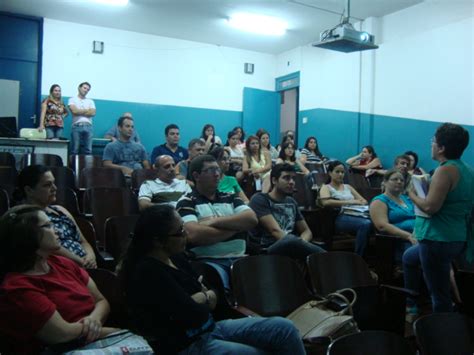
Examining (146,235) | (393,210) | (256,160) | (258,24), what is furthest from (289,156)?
(146,235)

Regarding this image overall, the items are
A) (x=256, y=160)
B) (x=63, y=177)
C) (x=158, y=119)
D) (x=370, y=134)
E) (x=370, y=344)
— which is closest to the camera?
(x=370, y=344)

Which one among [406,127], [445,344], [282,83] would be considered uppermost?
[282,83]

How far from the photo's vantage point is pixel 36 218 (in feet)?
5.45

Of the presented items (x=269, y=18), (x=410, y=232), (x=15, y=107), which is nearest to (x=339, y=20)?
(x=269, y=18)

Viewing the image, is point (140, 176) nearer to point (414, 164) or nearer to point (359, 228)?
point (359, 228)

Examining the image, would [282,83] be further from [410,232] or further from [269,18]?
[410,232]

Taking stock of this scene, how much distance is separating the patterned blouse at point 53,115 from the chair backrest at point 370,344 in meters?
5.94

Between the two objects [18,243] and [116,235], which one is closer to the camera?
[18,243]

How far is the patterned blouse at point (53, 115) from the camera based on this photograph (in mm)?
6438

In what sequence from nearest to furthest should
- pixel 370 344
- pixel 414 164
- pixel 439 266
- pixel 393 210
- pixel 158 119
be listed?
1. pixel 370 344
2. pixel 439 266
3. pixel 393 210
4. pixel 414 164
5. pixel 158 119

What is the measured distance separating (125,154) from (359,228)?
2.55 metres

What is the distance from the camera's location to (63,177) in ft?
13.4

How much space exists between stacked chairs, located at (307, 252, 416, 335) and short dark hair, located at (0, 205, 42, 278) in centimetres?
139

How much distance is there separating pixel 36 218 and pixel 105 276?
1.39ft
